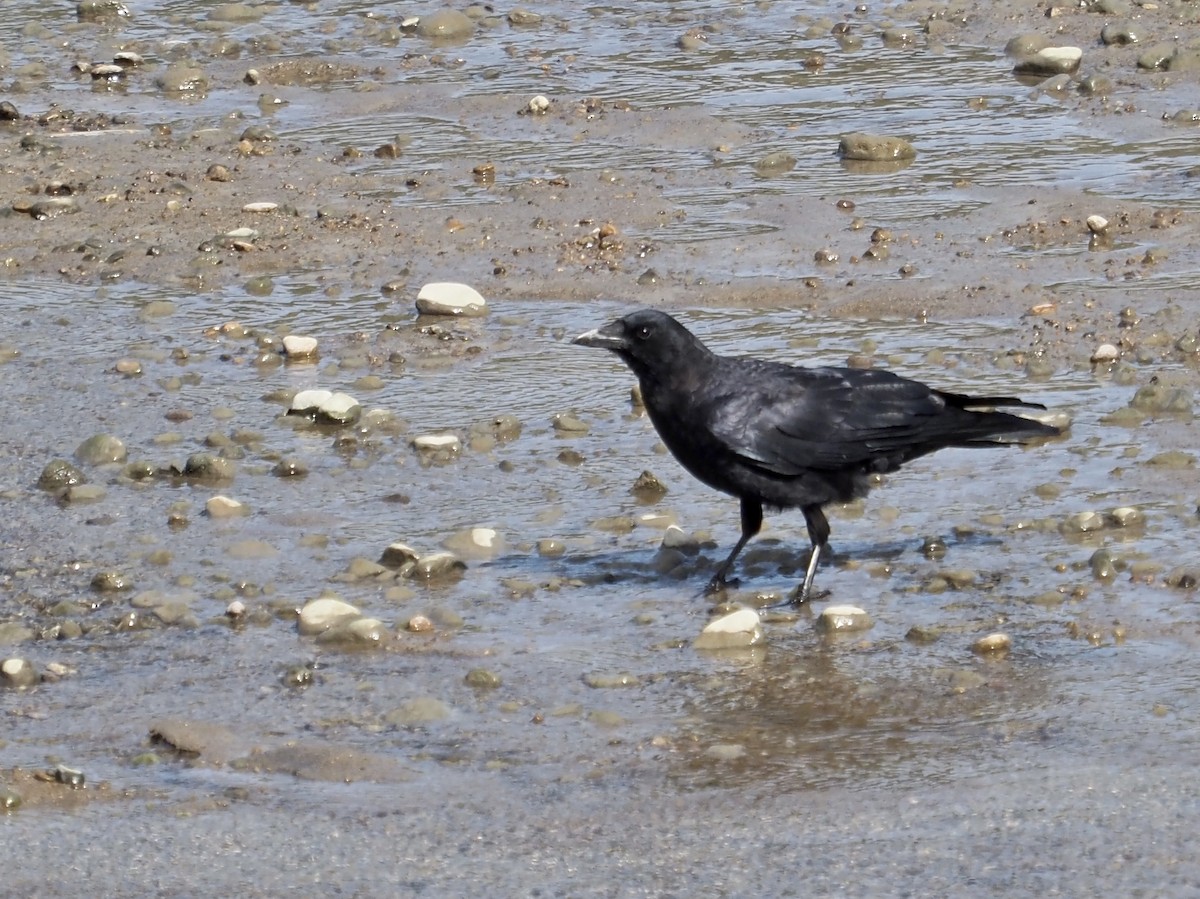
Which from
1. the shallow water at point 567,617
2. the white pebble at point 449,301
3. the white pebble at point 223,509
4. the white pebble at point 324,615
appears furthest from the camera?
the white pebble at point 449,301

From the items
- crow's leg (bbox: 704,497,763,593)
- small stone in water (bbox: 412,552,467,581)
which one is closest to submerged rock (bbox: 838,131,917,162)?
crow's leg (bbox: 704,497,763,593)

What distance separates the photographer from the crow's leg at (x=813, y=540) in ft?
19.3

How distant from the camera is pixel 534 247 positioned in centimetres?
916

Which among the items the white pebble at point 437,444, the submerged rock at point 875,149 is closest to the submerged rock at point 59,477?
the white pebble at point 437,444

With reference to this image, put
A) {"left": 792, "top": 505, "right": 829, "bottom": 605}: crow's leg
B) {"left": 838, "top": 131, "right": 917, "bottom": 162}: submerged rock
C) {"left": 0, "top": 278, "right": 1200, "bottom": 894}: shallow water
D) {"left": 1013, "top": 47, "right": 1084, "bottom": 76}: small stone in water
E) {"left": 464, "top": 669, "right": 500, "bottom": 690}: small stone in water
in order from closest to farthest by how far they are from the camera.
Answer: {"left": 0, "top": 278, "right": 1200, "bottom": 894}: shallow water
{"left": 464, "top": 669, "right": 500, "bottom": 690}: small stone in water
{"left": 792, "top": 505, "right": 829, "bottom": 605}: crow's leg
{"left": 838, "top": 131, "right": 917, "bottom": 162}: submerged rock
{"left": 1013, "top": 47, "right": 1084, "bottom": 76}: small stone in water

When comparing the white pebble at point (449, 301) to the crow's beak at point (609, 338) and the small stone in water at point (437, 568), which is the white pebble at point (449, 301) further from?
the small stone in water at point (437, 568)

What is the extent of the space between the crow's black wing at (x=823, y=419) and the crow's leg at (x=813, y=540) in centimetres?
14

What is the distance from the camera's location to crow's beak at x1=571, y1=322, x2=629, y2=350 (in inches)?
243

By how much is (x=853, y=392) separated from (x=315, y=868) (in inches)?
102

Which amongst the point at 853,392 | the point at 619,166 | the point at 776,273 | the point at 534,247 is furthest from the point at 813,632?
the point at 619,166

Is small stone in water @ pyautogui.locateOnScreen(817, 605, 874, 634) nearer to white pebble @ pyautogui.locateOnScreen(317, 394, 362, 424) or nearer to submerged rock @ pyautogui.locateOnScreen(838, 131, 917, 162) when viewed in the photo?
white pebble @ pyautogui.locateOnScreen(317, 394, 362, 424)

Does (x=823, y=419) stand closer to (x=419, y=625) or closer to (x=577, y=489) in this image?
(x=577, y=489)

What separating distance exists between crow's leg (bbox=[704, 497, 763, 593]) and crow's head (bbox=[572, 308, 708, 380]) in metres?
0.47

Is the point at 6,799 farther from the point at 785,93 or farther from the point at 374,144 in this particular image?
the point at 785,93
